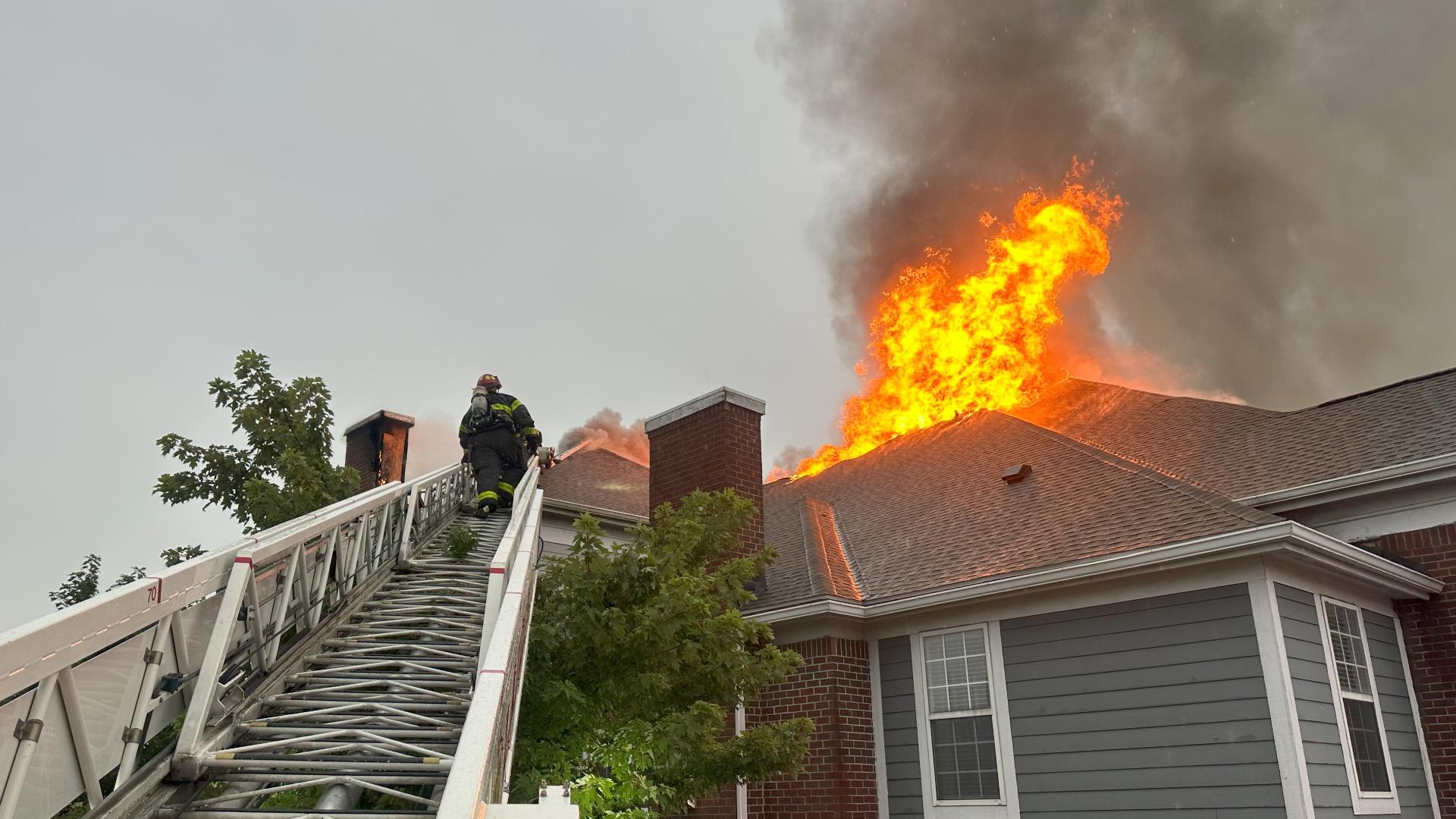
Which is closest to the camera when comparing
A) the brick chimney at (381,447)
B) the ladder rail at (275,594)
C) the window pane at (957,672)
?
the ladder rail at (275,594)

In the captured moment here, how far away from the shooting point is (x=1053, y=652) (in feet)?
31.2

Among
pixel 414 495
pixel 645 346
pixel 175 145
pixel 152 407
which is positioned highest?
pixel 645 346

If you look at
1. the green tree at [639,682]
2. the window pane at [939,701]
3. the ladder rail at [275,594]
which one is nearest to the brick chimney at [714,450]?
the window pane at [939,701]

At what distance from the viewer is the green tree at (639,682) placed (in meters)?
6.64

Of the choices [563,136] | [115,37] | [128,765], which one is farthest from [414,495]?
[563,136]

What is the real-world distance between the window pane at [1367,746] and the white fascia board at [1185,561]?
1222mm

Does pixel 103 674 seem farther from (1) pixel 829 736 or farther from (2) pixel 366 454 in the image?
(2) pixel 366 454

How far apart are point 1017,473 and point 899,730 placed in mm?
3697

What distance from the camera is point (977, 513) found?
12156 mm

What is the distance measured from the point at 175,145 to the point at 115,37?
6.97 feet

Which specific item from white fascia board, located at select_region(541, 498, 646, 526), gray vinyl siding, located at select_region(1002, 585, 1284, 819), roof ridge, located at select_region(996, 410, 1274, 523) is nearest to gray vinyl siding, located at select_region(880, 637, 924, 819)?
gray vinyl siding, located at select_region(1002, 585, 1284, 819)

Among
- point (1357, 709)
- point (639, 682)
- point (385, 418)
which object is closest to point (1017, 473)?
point (1357, 709)

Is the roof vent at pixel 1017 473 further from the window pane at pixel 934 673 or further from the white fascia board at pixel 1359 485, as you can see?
the window pane at pixel 934 673

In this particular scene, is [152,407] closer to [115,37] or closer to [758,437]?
[115,37]
